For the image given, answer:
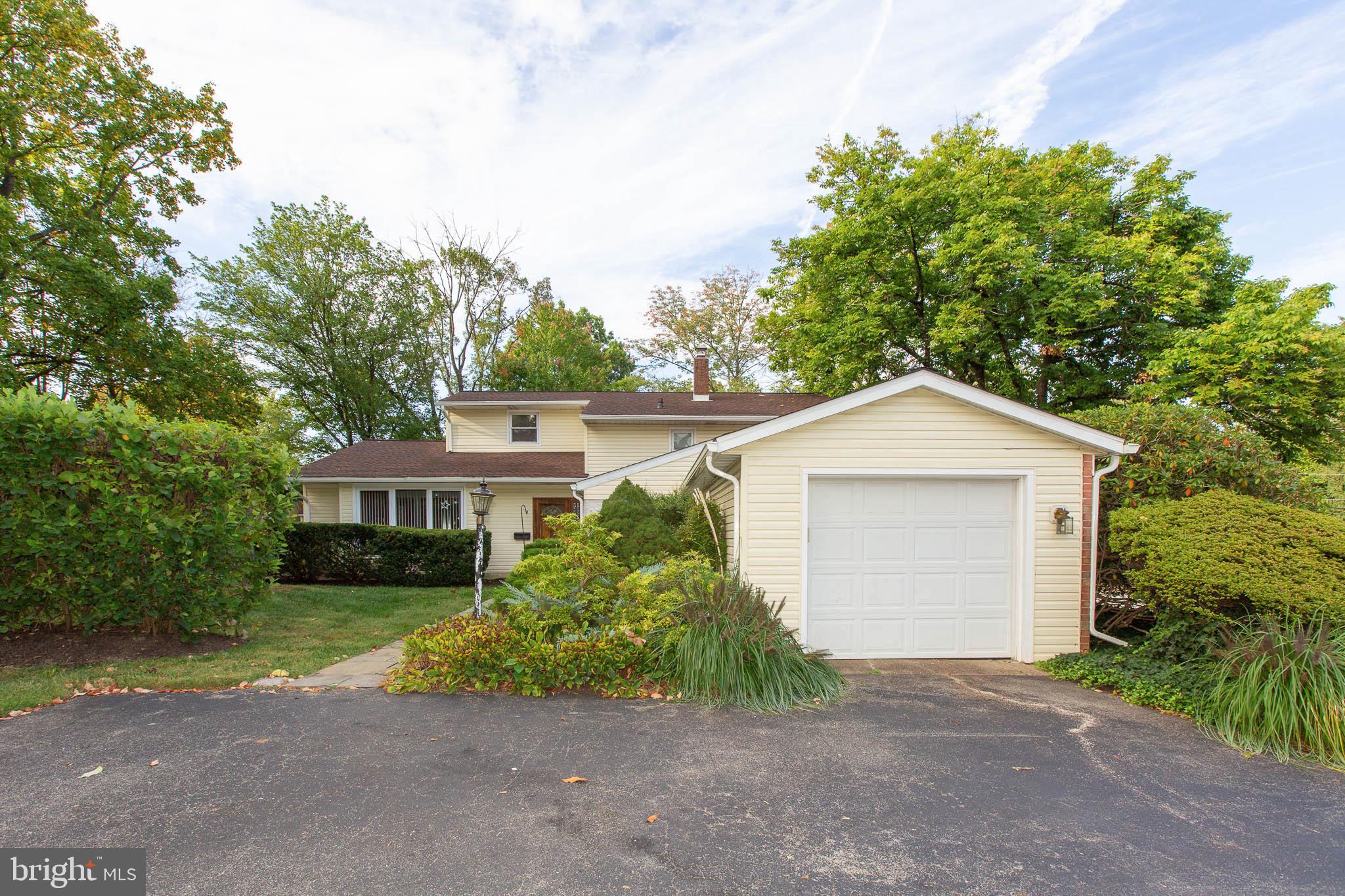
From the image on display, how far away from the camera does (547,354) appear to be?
25.7 m

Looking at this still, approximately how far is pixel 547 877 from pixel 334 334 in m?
25.3

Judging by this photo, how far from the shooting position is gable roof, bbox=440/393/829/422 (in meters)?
15.1

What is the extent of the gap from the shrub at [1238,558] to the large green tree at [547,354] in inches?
908

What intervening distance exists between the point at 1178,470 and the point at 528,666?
755 centimetres

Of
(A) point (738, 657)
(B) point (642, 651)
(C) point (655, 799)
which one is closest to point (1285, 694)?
(A) point (738, 657)

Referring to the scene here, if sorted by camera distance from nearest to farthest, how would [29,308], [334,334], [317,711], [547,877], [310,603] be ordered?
[547,877] → [317,711] → [310,603] → [29,308] → [334,334]

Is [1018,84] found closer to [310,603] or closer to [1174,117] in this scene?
[1174,117]

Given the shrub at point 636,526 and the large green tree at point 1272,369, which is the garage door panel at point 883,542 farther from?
the large green tree at point 1272,369

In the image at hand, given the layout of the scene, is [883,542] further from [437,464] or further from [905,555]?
[437,464]

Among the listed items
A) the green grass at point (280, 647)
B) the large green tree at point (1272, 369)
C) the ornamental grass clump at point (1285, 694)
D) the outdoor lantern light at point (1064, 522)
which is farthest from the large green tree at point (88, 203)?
the large green tree at point (1272, 369)

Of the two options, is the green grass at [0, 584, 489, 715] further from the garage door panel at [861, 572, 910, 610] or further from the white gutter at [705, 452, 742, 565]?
the garage door panel at [861, 572, 910, 610]

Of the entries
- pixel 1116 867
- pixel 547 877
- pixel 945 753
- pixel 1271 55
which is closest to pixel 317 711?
pixel 547 877

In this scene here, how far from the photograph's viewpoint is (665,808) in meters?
3.18

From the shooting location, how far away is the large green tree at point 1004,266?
1425 cm
